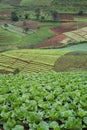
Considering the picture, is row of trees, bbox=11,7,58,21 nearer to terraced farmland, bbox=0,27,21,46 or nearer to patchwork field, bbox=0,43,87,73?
terraced farmland, bbox=0,27,21,46

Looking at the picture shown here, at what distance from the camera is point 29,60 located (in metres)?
56.6

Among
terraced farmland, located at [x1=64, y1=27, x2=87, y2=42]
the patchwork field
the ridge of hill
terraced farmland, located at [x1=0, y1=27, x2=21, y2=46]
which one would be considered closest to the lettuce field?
the patchwork field

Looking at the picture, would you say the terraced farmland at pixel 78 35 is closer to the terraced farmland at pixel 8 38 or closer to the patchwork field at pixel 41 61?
the terraced farmland at pixel 8 38

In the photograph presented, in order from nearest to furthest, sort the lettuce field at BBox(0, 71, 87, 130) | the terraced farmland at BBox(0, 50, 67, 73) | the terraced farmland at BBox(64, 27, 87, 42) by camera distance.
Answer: the lettuce field at BBox(0, 71, 87, 130) < the terraced farmland at BBox(0, 50, 67, 73) < the terraced farmland at BBox(64, 27, 87, 42)

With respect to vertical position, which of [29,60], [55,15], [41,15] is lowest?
[41,15]

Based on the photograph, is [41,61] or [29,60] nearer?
[41,61]

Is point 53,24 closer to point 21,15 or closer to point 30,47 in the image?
point 21,15

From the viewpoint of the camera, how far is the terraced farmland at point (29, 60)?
2097 inches

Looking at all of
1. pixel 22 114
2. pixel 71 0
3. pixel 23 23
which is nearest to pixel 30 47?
pixel 23 23

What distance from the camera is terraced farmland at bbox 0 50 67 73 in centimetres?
5327

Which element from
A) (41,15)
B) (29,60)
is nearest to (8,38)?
(29,60)

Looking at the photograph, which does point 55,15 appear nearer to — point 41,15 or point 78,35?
point 41,15

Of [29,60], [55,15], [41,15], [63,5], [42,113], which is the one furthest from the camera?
[63,5]

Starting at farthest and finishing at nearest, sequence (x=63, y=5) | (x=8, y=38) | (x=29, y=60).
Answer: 1. (x=63, y=5)
2. (x=8, y=38)
3. (x=29, y=60)
